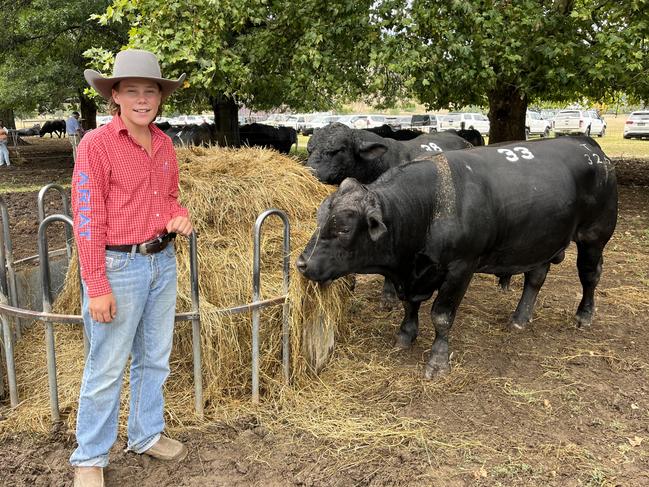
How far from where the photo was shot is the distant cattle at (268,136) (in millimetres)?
19984

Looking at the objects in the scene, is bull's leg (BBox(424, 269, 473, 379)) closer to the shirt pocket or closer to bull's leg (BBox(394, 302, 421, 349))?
bull's leg (BBox(394, 302, 421, 349))

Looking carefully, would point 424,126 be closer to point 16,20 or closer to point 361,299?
point 16,20

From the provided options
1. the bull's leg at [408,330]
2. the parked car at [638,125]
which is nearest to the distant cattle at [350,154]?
the bull's leg at [408,330]

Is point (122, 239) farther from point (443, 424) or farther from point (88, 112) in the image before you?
point (88, 112)

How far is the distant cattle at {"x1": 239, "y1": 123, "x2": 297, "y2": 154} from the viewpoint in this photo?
1998cm

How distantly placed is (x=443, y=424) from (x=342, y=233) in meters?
1.38

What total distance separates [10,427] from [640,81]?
9.98 m

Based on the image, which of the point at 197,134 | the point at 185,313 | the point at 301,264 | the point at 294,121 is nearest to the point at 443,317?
the point at 301,264

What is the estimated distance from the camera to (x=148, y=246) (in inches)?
109

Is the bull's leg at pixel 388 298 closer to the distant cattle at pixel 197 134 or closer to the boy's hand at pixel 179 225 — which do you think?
the boy's hand at pixel 179 225

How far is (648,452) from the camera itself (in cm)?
348

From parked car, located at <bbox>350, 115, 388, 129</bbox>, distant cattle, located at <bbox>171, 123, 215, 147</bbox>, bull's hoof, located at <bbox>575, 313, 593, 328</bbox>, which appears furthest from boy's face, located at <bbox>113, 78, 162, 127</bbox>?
parked car, located at <bbox>350, 115, 388, 129</bbox>

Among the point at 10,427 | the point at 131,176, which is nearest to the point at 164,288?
the point at 131,176

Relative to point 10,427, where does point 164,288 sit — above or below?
above
